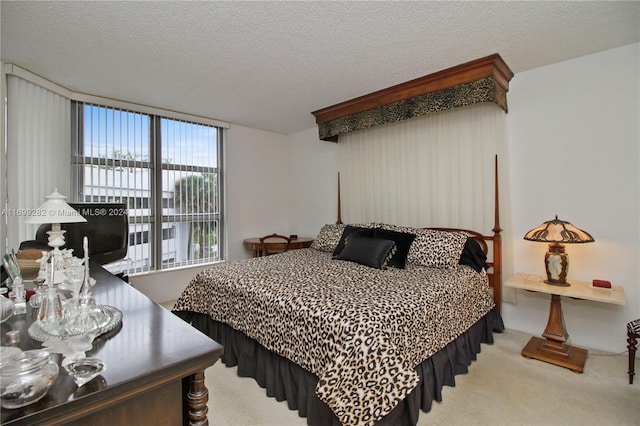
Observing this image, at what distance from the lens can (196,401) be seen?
0.90 metres

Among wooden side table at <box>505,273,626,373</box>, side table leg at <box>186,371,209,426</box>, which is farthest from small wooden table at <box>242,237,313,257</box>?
side table leg at <box>186,371,209,426</box>

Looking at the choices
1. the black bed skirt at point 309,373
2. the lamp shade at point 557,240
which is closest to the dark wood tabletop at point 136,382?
the black bed skirt at point 309,373

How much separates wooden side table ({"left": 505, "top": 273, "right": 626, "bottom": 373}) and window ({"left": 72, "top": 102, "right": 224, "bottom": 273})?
3.78 meters

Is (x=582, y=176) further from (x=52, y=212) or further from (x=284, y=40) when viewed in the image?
(x=52, y=212)

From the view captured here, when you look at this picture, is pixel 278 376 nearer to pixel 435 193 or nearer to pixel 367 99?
pixel 435 193

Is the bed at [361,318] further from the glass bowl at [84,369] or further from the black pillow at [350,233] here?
the glass bowl at [84,369]

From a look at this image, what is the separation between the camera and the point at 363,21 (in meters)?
2.09

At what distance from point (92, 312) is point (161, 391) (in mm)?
480

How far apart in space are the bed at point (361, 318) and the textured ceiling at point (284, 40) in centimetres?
159

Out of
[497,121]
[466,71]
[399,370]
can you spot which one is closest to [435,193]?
[497,121]

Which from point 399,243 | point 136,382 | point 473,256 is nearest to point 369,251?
point 399,243

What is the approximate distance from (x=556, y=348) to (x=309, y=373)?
2.04m

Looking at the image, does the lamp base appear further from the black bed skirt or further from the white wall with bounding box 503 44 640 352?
the black bed skirt

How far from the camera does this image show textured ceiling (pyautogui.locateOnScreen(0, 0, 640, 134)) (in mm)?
1962
